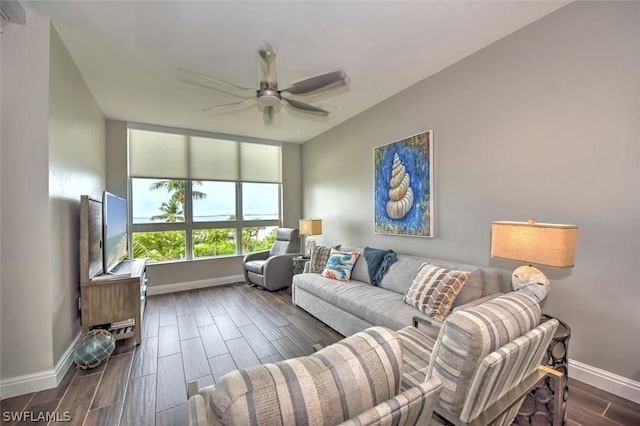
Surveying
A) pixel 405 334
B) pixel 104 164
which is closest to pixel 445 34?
pixel 405 334

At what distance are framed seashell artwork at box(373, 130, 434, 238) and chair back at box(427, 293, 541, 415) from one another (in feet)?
6.54

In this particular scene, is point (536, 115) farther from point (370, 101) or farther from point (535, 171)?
point (370, 101)

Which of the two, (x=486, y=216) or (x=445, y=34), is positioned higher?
(x=445, y=34)

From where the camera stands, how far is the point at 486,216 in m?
2.60

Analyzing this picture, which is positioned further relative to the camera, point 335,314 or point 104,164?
point 104,164

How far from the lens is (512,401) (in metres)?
1.20

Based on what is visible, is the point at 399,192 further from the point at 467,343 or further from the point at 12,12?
the point at 12,12

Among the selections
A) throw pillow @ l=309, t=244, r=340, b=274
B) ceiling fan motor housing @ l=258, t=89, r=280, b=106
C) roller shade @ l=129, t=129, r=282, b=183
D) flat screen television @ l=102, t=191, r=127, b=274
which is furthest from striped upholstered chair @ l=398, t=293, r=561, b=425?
roller shade @ l=129, t=129, r=282, b=183

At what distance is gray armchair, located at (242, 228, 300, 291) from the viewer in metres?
4.51

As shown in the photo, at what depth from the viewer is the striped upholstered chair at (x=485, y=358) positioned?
103cm

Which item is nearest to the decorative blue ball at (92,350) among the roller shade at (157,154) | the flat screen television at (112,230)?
the flat screen television at (112,230)

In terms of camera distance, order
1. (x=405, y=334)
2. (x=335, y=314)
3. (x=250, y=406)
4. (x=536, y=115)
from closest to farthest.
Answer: (x=250, y=406) → (x=405, y=334) → (x=536, y=115) → (x=335, y=314)

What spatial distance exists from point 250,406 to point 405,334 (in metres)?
1.54

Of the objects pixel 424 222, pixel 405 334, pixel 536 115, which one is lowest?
pixel 405 334
